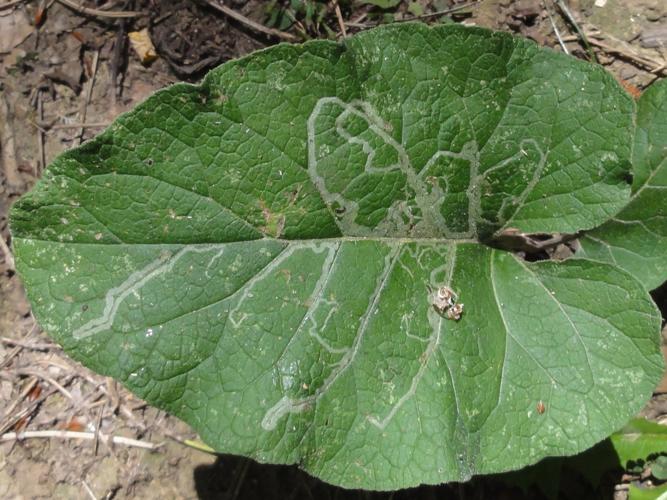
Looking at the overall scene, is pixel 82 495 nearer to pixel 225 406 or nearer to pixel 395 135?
pixel 225 406

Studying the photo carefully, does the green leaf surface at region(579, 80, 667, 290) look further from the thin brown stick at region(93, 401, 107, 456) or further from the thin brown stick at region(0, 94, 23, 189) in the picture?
the thin brown stick at region(0, 94, 23, 189)

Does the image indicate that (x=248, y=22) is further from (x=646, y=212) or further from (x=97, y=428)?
(x=97, y=428)

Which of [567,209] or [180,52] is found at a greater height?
[567,209]

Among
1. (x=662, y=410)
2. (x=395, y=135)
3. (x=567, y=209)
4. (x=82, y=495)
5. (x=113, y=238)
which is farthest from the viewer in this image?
(x=82, y=495)

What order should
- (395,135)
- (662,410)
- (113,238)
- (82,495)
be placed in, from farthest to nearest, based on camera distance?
(82,495) < (662,410) < (395,135) < (113,238)

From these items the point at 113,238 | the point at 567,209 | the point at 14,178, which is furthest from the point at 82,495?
the point at 567,209

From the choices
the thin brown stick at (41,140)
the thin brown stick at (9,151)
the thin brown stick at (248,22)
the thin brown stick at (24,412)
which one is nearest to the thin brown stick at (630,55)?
the thin brown stick at (248,22)

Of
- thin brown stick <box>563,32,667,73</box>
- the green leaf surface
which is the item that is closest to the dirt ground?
thin brown stick <box>563,32,667,73</box>

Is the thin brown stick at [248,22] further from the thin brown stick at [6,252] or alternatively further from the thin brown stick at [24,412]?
the thin brown stick at [24,412]
